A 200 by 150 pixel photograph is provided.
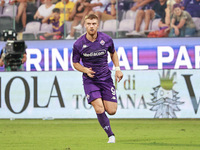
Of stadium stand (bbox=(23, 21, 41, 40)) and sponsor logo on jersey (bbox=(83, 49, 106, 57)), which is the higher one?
sponsor logo on jersey (bbox=(83, 49, 106, 57))

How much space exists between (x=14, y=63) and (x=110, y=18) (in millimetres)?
4533

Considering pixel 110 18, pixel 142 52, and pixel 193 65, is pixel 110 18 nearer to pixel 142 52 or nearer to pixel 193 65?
pixel 142 52

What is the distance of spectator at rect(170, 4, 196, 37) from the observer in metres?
19.6

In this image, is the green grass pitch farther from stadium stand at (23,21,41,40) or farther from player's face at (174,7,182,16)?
stadium stand at (23,21,41,40)

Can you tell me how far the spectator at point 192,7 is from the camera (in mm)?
19578

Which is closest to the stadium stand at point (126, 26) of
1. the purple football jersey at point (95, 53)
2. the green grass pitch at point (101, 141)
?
the green grass pitch at point (101, 141)

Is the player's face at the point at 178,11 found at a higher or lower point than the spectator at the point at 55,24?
higher

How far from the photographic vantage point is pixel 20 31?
21.0m

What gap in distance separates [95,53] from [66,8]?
41.8 ft

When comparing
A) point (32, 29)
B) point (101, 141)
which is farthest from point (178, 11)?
point (101, 141)

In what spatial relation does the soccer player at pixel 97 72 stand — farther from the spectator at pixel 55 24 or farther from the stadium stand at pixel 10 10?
the stadium stand at pixel 10 10

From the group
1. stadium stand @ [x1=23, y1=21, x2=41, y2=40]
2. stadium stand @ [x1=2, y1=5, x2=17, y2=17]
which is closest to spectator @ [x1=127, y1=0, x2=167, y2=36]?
stadium stand @ [x1=23, y1=21, x2=41, y2=40]

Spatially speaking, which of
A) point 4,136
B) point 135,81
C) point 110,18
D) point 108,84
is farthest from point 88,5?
point 108,84

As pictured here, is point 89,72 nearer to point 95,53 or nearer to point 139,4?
point 95,53
